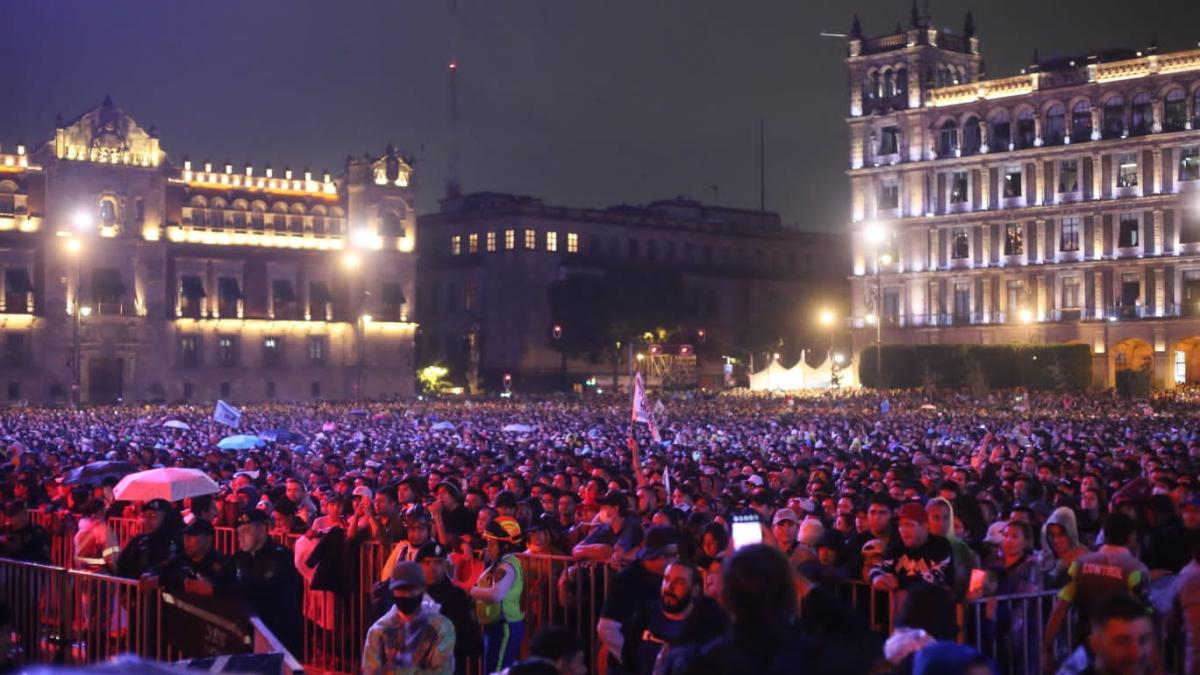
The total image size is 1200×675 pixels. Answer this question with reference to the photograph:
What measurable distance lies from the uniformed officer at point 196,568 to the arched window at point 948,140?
70982mm

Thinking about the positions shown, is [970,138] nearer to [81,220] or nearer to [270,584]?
[81,220]

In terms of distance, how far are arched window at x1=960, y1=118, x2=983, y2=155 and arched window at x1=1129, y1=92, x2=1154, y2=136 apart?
797 cm

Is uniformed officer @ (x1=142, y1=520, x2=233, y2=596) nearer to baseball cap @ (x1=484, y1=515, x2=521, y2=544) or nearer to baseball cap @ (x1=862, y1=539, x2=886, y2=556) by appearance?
baseball cap @ (x1=484, y1=515, x2=521, y2=544)

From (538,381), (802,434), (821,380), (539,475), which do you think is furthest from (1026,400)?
(538,381)

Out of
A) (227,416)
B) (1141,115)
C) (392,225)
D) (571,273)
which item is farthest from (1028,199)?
(227,416)

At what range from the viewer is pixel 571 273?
300 ft

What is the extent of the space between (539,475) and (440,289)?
251 feet

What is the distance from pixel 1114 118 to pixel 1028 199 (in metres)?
5.57

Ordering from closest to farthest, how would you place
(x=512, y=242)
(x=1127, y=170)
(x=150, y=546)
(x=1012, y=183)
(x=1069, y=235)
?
(x=150, y=546)
(x=1127, y=170)
(x=1069, y=235)
(x=1012, y=183)
(x=512, y=242)

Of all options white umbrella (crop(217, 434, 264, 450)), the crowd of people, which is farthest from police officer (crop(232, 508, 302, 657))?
white umbrella (crop(217, 434, 264, 450))

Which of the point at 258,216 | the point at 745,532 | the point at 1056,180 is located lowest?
the point at 745,532

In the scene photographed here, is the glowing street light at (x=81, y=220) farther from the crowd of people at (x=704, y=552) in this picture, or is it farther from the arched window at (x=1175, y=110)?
the crowd of people at (x=704, y=552)

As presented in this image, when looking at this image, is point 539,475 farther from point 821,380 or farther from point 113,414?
point 821,380

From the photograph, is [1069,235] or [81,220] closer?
[1069,235]
